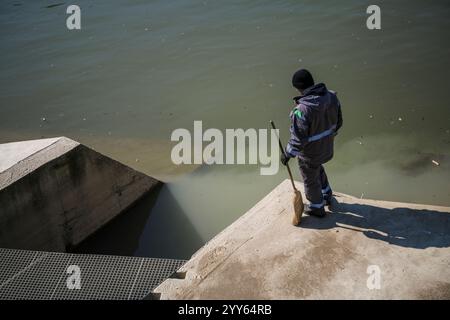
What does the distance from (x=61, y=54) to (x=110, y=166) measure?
700 cm

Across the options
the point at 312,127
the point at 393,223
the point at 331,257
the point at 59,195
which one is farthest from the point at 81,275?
the point at 393,223

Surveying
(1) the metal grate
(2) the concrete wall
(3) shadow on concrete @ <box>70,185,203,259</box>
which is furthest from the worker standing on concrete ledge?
(2) the concrete wall

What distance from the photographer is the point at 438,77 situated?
939 centimetres

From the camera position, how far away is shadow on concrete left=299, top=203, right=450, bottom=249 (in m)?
4.65

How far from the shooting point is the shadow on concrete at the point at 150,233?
694 cm

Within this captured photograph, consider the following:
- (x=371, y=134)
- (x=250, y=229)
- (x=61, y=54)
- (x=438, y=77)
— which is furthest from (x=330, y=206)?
(x=61, y=54)

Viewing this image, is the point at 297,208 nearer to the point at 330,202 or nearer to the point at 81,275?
the point at 330,202

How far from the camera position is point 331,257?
15.0 ft

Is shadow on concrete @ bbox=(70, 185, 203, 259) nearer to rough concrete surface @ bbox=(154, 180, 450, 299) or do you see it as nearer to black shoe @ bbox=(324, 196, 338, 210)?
rough concrete surface @ bbox=(154, 180, 450, 299)

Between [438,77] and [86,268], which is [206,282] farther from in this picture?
[438,77]

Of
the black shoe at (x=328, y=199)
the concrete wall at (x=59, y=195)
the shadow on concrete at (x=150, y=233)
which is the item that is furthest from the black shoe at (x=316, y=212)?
the concrete wall at (x=59, y=195)

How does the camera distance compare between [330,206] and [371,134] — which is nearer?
[330,206]

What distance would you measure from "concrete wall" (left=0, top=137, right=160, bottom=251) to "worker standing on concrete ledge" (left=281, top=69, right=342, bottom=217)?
3288 millimetres

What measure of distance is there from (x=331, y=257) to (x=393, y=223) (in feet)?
2.98
